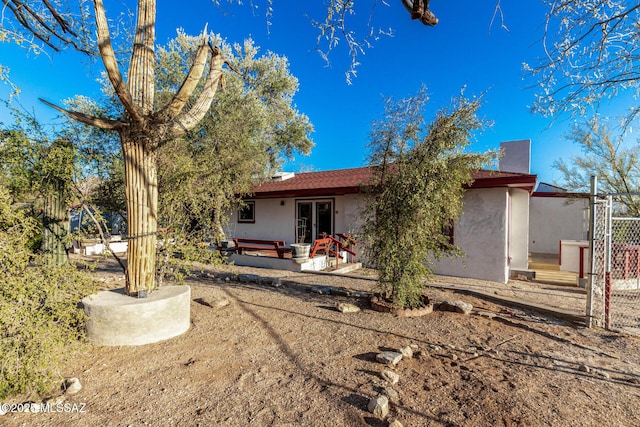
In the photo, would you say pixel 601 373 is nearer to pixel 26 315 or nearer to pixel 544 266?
pixel 26 315

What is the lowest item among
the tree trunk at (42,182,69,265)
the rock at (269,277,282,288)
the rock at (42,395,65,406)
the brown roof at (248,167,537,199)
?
the rock at (269,277,282,288)

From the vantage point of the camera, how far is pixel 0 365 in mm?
2344

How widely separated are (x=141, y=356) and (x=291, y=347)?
5.72 feet

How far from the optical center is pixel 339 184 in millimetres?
11492

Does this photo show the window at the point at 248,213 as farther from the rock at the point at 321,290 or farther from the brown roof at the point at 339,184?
the rock at the point at 321,290

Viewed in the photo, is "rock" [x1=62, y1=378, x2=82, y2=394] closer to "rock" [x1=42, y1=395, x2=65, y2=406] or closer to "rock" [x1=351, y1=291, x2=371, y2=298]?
"rock" [x1=42, y1=395, x2=65, y2=406]

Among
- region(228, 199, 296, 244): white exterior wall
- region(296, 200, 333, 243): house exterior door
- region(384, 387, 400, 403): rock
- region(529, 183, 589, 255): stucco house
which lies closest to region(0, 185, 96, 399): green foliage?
region(384, 387, 400, 403): rock

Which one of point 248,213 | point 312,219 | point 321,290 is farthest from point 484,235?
point 248,213

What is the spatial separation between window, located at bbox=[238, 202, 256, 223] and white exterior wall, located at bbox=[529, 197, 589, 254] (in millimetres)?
13741

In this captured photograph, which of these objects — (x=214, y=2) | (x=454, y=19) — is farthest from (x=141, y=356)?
(x=454, y=19)

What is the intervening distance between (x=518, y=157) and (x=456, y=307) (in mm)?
7721

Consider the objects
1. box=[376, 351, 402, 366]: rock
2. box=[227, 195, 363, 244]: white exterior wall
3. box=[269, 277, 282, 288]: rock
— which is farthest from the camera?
box=[227, 195, 363, 244]: white exterior wall

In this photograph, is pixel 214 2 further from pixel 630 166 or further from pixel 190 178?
pixel 630 166

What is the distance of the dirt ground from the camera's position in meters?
2.45
